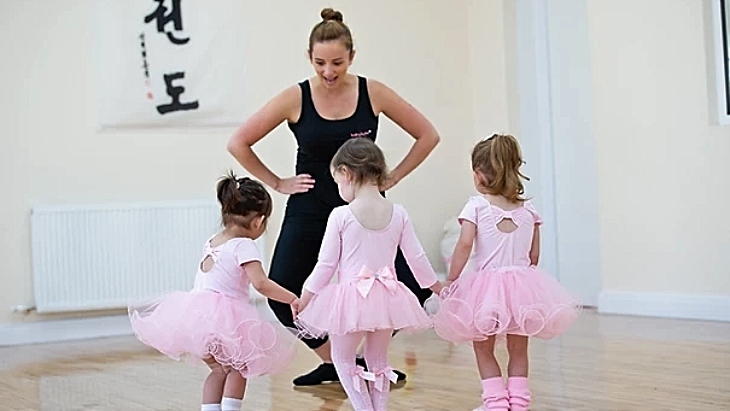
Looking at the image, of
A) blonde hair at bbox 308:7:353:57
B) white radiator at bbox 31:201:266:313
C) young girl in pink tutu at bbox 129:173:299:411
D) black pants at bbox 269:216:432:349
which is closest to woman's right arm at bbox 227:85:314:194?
black pants at bbox 269:216:432:349

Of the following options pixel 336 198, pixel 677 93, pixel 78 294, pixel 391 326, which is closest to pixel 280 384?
pixel 336 198

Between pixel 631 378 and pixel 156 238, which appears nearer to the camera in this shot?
pixel 631 378

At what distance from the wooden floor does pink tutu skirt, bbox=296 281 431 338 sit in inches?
19.5

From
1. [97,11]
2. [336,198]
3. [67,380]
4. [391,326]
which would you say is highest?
[97,11]

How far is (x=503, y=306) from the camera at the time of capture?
9.97 feet

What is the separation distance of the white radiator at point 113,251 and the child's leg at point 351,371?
129 inches

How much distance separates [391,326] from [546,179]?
153 inches

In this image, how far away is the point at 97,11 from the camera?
20.0 feet

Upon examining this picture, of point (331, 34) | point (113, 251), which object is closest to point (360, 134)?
point (331, 34)

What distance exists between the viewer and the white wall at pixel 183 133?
5898mm

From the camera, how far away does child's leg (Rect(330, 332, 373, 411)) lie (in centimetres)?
301

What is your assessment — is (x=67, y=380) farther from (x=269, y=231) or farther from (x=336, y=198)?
(x=269, y=231)

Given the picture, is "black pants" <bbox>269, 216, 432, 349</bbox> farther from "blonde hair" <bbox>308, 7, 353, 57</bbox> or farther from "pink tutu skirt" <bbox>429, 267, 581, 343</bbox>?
"pink tutu skirt" <bbox>429, 267, 581, 343</bbox>

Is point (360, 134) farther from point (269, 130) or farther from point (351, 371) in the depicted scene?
point (351, 371)
